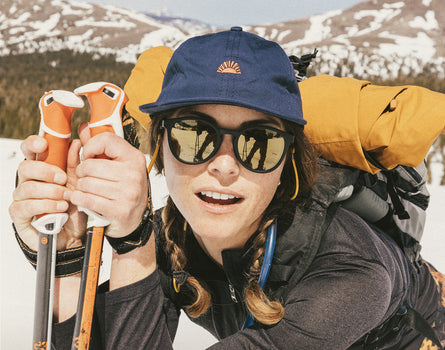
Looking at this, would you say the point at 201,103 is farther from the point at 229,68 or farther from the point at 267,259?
the point at 267,259

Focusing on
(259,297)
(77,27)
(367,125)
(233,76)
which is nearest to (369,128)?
(367,125)

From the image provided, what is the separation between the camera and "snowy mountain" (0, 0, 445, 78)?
3031cm

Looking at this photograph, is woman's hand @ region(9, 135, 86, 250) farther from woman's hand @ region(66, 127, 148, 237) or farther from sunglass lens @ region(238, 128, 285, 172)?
sunglass lens @ region(238, 128, 285, 172)

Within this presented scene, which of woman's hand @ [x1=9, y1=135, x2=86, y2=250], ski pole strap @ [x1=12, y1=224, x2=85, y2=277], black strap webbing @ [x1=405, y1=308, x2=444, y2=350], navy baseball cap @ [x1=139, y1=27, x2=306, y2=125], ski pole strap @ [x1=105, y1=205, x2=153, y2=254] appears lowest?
black strap webbing @ [x1=405, y1=308, x2=444, y2=350]

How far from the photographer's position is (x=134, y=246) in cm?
123

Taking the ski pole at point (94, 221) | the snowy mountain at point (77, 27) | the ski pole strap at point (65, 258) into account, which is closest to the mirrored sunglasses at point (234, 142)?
the ski pole at point (94, 221)

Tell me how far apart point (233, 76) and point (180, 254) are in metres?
0.76

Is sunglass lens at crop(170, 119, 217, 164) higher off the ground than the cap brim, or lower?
lower

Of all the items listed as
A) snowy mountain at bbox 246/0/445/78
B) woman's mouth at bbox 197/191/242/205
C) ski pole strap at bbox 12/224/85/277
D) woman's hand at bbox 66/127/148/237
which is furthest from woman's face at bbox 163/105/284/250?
snowy mountain at bbox 246/0/445/78

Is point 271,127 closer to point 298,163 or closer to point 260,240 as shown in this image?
point 298,163

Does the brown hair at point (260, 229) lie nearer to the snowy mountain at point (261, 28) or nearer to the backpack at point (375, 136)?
the backpack at point (375, 136)

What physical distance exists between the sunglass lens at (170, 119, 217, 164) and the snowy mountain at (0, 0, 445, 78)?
2632 centimetres

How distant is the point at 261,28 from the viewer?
40.4 metres

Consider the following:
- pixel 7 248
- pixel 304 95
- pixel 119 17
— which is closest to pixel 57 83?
pixel 7 248
